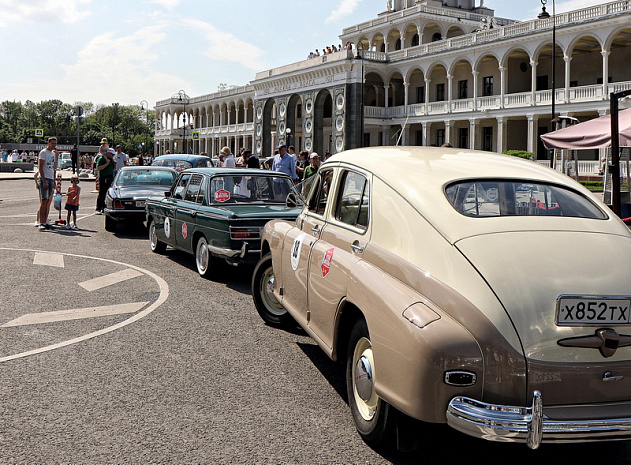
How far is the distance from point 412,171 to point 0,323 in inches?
186

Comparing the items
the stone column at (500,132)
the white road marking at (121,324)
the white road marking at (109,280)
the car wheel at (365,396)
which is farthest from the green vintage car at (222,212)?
the stone column at (500,132)

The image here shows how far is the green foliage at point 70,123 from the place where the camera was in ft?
538

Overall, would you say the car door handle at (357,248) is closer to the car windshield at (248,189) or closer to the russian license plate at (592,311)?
the russian license plate at (592,311)

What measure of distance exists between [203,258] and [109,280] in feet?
4.44

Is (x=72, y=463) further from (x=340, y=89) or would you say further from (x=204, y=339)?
(x=340, y=89)

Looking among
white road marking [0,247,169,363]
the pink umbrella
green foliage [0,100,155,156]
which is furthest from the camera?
green foliage [0,100,155,156]

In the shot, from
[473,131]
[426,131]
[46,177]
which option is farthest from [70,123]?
[46,177]

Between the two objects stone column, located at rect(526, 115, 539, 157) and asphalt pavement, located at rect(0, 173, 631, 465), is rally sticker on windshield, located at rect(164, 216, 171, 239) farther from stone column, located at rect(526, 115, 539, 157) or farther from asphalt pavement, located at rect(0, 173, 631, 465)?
stone column, located at rect(526, 115, 539, 157)

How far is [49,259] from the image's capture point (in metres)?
10.9

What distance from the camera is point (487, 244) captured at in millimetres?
3660

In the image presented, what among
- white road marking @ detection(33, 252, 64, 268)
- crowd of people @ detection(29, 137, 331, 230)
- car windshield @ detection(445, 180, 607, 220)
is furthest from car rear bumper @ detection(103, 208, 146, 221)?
car windshield @ detection(445, 180, 607, 220)

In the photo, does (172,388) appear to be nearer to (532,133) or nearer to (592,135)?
(592,135)

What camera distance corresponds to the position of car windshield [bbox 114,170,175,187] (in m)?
15.4

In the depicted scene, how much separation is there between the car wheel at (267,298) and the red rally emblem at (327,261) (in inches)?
78.9
